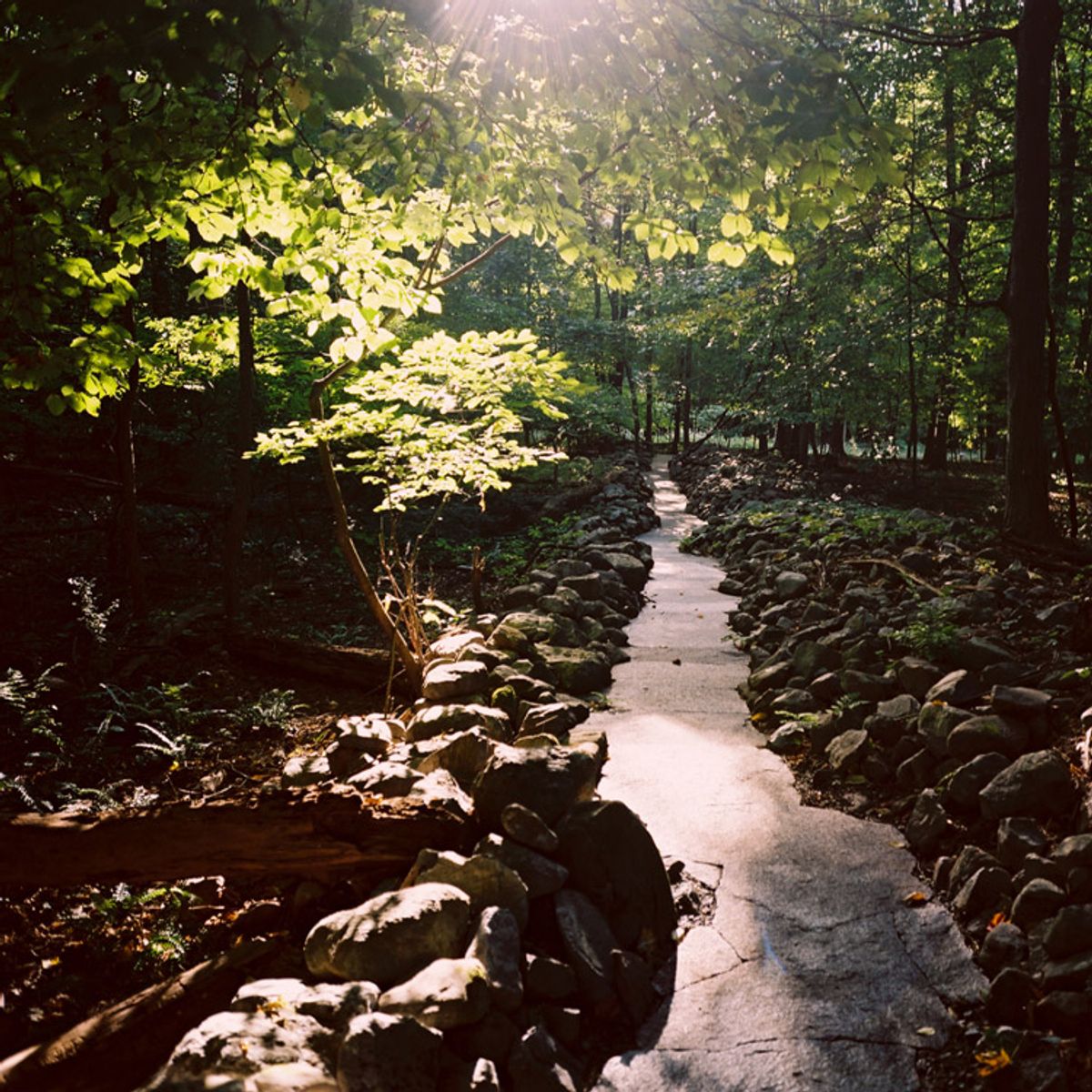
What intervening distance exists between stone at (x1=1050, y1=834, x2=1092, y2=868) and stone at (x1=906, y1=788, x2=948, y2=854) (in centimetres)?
72

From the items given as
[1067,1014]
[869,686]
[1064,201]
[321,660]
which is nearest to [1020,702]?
[869,686]

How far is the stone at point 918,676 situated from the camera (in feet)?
16.3

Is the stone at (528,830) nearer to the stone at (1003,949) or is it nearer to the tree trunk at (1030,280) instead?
the stone at (1003,949)

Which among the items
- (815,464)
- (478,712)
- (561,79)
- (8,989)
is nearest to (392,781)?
(478,712)

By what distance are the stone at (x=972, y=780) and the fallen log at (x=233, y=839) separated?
252cm

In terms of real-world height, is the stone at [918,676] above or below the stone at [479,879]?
above

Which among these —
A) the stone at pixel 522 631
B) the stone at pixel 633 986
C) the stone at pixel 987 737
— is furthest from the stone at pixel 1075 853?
the stone at pixel 522 631

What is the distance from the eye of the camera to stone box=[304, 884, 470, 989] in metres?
2.74

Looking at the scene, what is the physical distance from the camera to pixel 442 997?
2.55 meters

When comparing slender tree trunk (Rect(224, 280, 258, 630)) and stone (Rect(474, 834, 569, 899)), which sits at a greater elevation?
slender tree trunk (Rect(224, 280, 258, 630))

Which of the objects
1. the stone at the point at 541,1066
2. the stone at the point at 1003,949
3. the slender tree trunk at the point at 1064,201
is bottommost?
the stone at the point at 541,1066

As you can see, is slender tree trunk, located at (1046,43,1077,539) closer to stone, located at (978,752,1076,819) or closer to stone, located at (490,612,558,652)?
stone, located at (490,612,558,652)

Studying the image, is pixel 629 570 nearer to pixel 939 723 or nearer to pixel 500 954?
pixel 939 723

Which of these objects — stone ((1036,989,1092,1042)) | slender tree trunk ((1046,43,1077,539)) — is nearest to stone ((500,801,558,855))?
stone ((1036,989,1092,1042))
